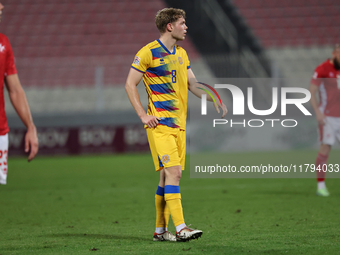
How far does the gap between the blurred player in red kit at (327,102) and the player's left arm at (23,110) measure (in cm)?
468

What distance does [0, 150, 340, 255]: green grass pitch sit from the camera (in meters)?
3.75

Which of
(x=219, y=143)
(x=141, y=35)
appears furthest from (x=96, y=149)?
(x=141, y=35)

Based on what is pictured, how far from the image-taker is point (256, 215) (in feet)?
17.4

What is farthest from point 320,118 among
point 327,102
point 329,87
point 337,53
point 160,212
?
point 160,212

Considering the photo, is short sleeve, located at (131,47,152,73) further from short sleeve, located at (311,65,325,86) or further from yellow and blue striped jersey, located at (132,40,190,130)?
short sleeve, located at (311,65,325,86)

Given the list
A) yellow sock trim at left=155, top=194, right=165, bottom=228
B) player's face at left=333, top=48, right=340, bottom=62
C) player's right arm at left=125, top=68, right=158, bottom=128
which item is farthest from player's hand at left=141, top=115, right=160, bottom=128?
player's face at left=333, top=48, right=340, bottom=62

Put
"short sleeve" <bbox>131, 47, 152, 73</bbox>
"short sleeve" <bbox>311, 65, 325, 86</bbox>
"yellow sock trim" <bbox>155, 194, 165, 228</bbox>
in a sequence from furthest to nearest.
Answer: "short sleeve" <bbox>311, 65, 325, 86</bbox>, "yellow sock trim" <bbox>155, 194, 165, 228</bbox>, "short sleeve" <bbox>131, 47, 152, 73</bbox>

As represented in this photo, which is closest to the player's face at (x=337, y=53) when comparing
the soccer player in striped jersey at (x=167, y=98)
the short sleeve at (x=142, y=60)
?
the soccer player in striped jersey at (x=167, y=98)

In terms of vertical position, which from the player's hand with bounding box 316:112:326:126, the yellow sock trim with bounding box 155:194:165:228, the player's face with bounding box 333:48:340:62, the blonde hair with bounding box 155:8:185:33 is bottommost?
the yellow sock trim with bounding box 155:194:165:228

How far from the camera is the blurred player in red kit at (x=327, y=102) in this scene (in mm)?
6715

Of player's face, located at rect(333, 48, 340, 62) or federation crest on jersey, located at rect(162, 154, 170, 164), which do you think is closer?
federation crest on jersey, located at rect(162, 154, 170, 164)

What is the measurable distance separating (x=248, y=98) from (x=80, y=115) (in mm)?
4715

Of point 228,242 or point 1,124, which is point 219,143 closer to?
point 228,242

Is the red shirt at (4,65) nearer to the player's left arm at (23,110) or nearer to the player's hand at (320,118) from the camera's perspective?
the player's left arm at (23,110)
